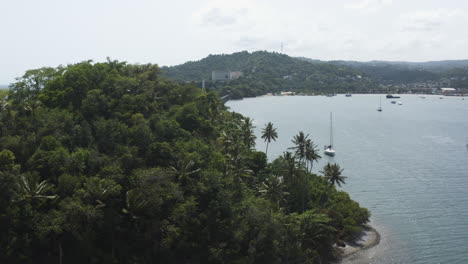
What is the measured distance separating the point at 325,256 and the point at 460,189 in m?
39.6

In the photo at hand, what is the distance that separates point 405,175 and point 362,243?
35.4 metres

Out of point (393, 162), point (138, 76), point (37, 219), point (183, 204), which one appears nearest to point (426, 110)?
point (393, 162)

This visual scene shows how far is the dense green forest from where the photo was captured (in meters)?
38.4

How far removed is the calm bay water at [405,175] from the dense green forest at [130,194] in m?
6.89

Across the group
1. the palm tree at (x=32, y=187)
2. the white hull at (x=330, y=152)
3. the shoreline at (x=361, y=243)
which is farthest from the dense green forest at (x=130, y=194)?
the white hull at (x=330, y=152)

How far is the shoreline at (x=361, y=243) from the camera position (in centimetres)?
4880

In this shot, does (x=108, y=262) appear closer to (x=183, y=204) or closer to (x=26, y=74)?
(x=183, y=204)

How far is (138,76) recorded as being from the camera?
7544cm

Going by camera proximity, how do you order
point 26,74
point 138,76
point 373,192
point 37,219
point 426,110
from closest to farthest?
point 37,219 → point 26,74 → point 373,192 → point 138,76 → point 426,110

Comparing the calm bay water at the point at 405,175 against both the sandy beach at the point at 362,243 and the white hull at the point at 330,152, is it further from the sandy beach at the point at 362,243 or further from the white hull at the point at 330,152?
the white hull at the point at 330,152

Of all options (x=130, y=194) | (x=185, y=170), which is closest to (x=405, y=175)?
(x=185, y=170)

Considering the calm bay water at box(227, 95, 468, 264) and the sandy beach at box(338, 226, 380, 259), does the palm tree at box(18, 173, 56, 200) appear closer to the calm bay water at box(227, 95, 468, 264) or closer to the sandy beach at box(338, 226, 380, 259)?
the sandy beach at box(338, 226, 380, 259)

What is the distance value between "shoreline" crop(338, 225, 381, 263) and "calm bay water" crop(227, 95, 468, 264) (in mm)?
905

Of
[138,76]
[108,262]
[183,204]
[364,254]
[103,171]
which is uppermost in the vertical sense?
[138,76]
